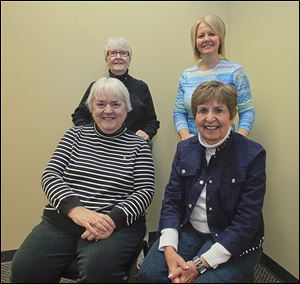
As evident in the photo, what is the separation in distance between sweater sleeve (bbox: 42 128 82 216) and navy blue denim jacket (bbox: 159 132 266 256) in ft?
1.34

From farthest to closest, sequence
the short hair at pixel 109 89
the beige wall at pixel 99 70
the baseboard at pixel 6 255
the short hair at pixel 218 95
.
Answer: the baseboard at pixel 6 255 → the beige wall at pixel 99 70 → the short hair at pixel 109 89 → the short hair at pixel 218 95

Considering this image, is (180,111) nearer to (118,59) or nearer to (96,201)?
(118,59)

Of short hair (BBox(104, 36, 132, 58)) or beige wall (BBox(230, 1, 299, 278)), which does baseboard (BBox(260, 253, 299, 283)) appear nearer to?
beige wall (BBox(230, 1, 299, 278))

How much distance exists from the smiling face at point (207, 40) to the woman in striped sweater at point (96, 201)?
516mm

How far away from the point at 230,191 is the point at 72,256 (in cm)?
69

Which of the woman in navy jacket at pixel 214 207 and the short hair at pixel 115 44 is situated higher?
the short hair at pixel 115 44

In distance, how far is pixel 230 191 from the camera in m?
1.27

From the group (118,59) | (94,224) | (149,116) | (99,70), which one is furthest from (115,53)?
(94,224)

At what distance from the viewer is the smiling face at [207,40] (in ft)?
5.52

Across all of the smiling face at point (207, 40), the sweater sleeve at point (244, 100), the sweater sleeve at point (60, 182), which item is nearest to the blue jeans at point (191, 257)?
the sweater sleeve at point (60, 182)

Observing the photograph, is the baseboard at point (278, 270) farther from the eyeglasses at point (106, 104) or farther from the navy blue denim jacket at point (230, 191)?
the eyeglasses at point (106, 104)

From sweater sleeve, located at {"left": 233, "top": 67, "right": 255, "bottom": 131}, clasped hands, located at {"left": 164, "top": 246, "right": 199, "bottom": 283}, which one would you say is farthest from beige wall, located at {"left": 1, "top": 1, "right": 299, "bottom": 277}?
clasped hands, located at {"left": 164, "top": 246, "right": 199, "bottom": 283}

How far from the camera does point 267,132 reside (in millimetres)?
1775

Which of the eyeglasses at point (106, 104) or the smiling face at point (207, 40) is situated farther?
the smiling face at point (207, 40)
